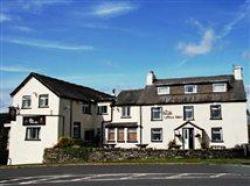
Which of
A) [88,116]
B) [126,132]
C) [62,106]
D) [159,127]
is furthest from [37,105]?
[159,127]

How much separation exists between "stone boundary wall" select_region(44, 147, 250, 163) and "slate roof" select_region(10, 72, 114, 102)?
24.6 feet

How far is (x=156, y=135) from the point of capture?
49094mm

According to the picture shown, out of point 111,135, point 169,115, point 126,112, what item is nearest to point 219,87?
point 169,115

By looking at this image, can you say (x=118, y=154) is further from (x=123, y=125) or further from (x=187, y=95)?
(x=187, y=95)

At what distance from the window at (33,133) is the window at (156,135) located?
13.2 meters

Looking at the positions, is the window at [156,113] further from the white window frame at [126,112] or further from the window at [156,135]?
the white window frame at [126,112]

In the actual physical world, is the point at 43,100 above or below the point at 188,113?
above

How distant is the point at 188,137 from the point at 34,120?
17.6 meters

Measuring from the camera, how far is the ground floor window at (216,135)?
46.1 metres

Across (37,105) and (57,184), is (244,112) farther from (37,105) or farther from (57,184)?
(57,184)

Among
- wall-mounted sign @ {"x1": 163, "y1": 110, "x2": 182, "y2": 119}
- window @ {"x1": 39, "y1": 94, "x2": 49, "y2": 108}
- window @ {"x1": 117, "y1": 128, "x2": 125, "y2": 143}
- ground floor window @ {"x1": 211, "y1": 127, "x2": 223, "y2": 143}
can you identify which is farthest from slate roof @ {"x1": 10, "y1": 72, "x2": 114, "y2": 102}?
ground floor window @ {"x1": 211, "y1": 127, "x2": 223, "y2": 143}

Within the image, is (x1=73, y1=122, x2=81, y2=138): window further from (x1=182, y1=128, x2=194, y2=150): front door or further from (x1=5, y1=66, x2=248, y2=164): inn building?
(x1=182, y1=128, x2=194, y2=150): front door

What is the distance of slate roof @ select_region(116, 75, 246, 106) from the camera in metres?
47.0

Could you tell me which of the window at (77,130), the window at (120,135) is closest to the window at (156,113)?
the window at (120,135)
